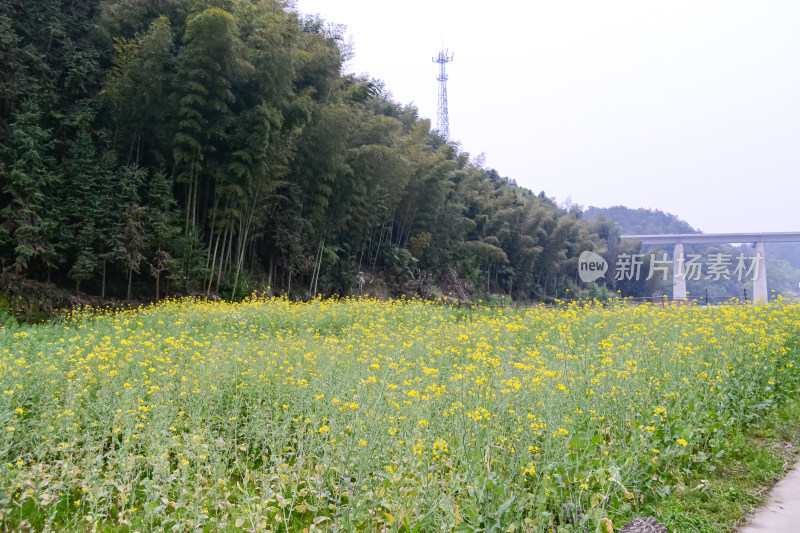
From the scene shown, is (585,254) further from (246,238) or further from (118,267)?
(118,267)

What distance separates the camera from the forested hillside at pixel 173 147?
8953mm

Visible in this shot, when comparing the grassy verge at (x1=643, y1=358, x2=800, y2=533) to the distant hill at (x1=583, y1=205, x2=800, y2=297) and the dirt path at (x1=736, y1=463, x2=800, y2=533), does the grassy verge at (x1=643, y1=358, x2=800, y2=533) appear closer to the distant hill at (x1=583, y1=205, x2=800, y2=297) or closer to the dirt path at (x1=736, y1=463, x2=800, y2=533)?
the dirt path at (x1=736, y1=463, x2=800, y2=533)

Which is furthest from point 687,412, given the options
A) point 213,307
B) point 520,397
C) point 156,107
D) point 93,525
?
point 156,107

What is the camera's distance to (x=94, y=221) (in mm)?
9180

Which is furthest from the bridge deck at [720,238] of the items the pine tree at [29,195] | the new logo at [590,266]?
the pine tree at [29,195]

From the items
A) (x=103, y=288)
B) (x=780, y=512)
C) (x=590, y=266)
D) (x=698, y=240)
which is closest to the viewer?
(x=780, y=512)

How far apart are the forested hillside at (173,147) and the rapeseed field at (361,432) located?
209 inches

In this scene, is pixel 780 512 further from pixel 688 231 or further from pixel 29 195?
pixel 688 231

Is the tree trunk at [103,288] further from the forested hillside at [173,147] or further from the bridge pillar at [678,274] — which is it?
the bridge pillar at [678,274]

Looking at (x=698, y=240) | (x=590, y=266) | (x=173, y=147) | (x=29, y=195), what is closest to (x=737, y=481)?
(x=173, y=147)

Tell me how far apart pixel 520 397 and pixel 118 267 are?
9328 millimetres

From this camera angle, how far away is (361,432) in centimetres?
230

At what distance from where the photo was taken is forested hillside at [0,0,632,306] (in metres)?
8.95

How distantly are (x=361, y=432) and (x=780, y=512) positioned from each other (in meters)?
2.29
